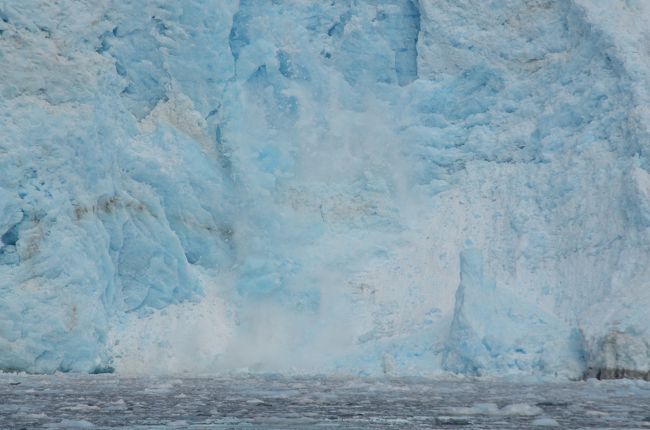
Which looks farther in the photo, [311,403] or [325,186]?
[325,186]

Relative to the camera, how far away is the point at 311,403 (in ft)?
24.5

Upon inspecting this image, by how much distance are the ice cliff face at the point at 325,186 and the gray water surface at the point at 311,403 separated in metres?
1.21

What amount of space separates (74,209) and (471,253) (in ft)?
13.4

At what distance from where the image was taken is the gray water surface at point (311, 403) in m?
6.11

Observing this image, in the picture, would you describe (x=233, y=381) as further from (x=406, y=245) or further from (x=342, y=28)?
(x=342, y=28)

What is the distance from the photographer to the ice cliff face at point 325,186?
11.2 m

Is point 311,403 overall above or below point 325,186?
below

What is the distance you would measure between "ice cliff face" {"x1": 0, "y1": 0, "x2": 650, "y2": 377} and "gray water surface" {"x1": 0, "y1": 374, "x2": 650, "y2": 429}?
121cm

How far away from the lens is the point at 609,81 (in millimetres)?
12859

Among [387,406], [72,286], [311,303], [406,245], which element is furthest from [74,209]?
[387,406]

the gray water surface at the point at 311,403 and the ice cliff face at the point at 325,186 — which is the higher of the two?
the ice cliff face at the point at 325,186

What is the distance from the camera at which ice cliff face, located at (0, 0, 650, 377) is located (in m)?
11.2

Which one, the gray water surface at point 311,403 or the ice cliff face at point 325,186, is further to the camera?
the ice cliff face at point 325,186

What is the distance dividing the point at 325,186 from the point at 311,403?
6223 millimetres
